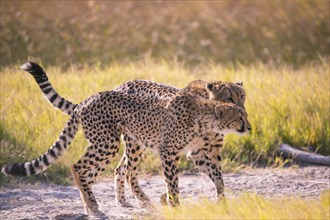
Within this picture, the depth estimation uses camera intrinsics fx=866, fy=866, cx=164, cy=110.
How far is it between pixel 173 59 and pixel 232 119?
5.67 metres

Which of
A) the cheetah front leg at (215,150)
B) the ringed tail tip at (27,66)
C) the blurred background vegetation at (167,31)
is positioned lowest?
the cheetah front leg at (215,150)

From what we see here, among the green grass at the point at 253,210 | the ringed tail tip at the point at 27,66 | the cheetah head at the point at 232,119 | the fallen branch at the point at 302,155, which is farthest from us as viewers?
the fallen branch at the point at 302,155

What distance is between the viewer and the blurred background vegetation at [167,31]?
11969 mm

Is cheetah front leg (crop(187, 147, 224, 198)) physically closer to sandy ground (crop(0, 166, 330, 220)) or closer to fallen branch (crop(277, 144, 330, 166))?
sandy ground (crop(0, 166, 330, 220))

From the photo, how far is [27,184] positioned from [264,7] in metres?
7.23

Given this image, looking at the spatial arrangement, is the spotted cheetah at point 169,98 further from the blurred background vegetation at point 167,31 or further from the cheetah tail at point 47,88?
the blurred background vegetation at point 167,31

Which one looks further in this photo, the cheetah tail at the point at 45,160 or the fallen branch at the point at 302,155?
the fallen branch at the point at 302,155

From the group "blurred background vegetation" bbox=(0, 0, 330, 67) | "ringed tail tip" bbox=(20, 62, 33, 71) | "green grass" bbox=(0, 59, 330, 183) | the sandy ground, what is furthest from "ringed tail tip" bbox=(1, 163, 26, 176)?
"blurred background vegetation" bbox=(0, 0, 330, 67)

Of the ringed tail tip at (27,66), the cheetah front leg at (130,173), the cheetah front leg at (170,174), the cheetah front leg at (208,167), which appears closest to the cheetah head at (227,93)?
the cheetah front leg at (208,167)

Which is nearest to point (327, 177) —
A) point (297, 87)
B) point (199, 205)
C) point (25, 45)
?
point (297, 87)

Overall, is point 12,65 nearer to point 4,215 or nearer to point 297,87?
point 297,87

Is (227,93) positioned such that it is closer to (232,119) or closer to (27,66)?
(232,119)

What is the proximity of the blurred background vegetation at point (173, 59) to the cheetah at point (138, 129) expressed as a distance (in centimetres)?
111

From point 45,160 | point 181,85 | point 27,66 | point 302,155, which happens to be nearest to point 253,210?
point 45,160
